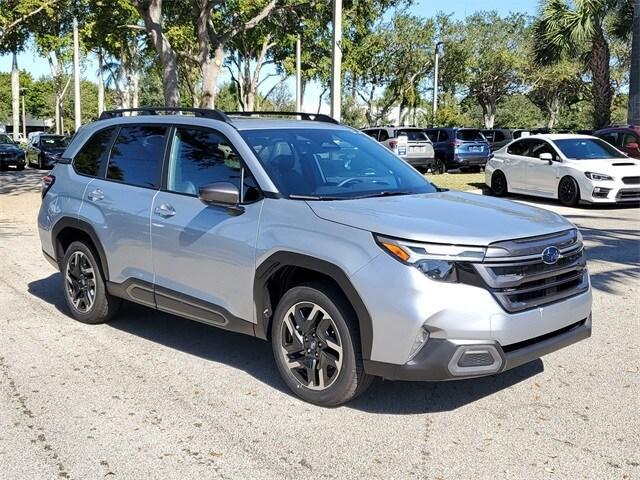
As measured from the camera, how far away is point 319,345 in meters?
4.21

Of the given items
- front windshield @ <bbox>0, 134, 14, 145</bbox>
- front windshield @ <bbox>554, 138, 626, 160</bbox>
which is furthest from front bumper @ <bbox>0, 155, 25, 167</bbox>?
front windshield @ <bbox>554, 138, 626, 160</bbox>

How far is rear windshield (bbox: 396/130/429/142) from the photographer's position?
2378 centimetres

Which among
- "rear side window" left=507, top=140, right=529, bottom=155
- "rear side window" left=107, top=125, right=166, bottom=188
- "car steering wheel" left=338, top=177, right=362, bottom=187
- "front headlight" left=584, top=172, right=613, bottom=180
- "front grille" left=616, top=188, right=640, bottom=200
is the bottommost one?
"front grille" left=616, top=188, right=640, bottom=200

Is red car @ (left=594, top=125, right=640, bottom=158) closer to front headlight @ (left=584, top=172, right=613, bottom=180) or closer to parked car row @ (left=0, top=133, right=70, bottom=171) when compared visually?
front headlight @ (left=584, top=172, right=613, bottom=180)

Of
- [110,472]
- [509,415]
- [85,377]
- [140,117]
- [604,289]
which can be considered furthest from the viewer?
[604,289]

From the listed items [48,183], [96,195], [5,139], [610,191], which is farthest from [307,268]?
[5,139]

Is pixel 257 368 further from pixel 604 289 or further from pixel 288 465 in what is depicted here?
→ pixel 604 289

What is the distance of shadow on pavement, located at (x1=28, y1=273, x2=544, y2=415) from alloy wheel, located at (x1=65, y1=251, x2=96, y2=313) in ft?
1.02

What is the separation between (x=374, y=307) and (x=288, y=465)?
94 centimetres

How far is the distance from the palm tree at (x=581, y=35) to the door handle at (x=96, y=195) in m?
21.4

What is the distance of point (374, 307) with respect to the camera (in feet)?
12.5

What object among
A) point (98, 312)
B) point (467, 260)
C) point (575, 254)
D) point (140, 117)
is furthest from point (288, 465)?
point (140, 117)

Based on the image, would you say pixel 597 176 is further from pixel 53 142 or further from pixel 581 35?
pixel 53 142

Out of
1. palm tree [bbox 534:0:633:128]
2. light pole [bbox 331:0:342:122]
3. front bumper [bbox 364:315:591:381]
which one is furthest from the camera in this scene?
palm tree [bbox 534:0:633:128]
